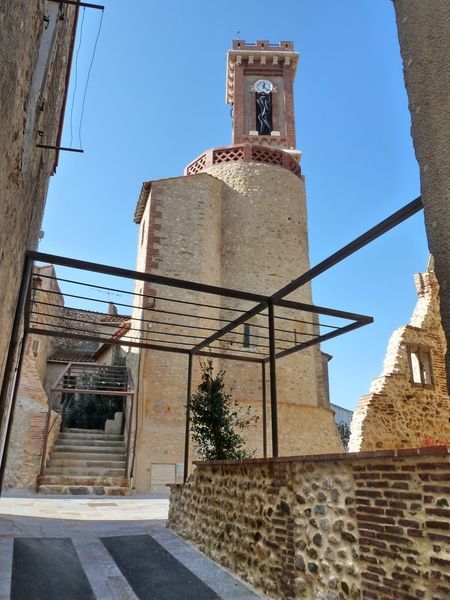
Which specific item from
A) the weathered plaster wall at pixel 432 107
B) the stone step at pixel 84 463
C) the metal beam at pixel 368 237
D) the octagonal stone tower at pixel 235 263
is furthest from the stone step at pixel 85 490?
the weathered plaster wall at pixel 432 107

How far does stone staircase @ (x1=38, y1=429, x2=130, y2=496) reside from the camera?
10750 mm

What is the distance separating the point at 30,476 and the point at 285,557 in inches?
364

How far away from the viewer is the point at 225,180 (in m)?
16.0

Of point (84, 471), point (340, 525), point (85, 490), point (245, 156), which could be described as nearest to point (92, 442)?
point (84, 471)

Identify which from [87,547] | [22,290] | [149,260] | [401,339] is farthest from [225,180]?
[87,547]

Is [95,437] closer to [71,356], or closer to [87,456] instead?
[87,456]

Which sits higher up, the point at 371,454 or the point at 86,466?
the point at 371,454

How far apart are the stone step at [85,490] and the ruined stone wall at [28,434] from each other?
1.44 ft

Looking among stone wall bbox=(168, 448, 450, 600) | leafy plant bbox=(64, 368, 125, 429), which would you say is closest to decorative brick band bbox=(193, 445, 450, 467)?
stone wall bbox=(168, 448, 450, 600)

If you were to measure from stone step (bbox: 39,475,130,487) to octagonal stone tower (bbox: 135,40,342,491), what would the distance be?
0.60 m

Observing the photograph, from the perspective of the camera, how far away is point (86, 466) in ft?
A: 38.2

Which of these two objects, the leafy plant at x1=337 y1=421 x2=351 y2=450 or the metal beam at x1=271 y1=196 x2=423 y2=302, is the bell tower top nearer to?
the leafy plant at x1=337 y1=421 x2=351 y2=450

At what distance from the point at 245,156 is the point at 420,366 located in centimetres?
958

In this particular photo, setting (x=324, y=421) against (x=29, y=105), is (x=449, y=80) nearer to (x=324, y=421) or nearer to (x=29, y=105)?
(x=29, y=105)
